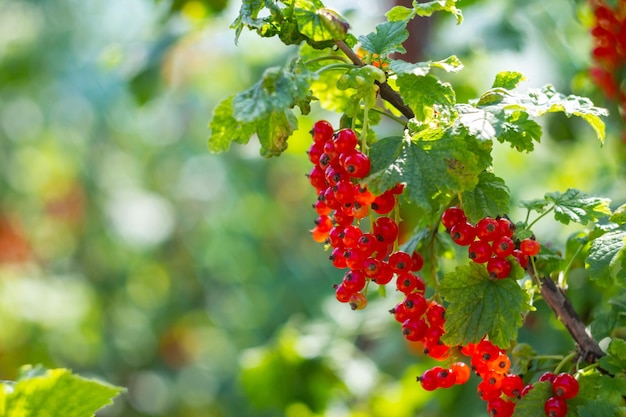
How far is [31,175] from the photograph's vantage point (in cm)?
560

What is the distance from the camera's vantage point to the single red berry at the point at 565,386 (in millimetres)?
957

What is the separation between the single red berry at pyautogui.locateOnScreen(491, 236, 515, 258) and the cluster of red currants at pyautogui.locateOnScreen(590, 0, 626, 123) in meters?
0.96

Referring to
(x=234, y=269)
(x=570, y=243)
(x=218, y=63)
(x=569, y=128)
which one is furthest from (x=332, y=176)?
(x=234, y=269)

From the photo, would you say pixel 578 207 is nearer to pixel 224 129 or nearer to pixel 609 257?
pixel 609 257

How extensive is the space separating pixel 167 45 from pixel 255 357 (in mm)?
1021

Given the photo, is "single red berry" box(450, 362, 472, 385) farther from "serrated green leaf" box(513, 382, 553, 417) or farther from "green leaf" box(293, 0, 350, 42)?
"green leaf" box(293, 0, 350, 42)

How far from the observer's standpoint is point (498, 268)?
96 centimetres

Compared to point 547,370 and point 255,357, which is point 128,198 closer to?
point 255,357

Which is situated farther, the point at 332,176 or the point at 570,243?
the point at 570,243

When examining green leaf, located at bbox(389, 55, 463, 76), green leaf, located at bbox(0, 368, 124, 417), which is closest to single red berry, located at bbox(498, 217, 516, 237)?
green leaf, located at bbox(389, 55, 463, 76)

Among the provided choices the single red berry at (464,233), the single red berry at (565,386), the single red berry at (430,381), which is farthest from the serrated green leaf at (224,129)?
the single red berry at (565,386)

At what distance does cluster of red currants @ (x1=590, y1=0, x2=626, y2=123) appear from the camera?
5.59 feet

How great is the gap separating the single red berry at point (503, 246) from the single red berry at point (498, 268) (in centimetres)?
1

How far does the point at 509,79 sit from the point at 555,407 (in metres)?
0.44
